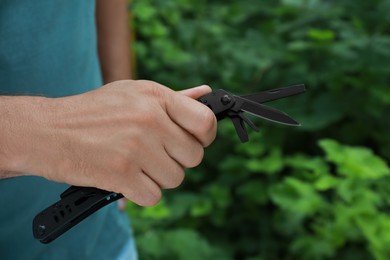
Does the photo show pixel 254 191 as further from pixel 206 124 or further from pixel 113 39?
pixel 206 124

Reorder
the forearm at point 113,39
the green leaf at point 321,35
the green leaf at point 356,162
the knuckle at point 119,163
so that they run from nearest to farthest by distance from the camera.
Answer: the knuckle at point 119,163 → the forearm at point 113,39 → the green leaf at point 356,162 → the green leaf at point 321,35

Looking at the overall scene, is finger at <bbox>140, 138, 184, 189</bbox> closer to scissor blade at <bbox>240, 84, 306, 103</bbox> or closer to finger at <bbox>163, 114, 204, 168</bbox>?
finger at <bbox>163, 114, 204, 168</bbox>

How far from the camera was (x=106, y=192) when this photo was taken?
2.02 ft

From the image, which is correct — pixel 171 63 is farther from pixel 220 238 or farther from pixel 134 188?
pixel 134 188

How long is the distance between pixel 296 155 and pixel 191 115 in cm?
101

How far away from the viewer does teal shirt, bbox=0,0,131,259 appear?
2.47ft

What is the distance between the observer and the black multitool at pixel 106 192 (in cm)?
61

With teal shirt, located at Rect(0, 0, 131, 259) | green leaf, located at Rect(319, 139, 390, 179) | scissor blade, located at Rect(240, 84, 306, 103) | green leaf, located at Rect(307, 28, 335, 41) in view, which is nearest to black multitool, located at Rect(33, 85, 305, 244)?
scissor blade, located at Rect(240, 84, 306, 103)

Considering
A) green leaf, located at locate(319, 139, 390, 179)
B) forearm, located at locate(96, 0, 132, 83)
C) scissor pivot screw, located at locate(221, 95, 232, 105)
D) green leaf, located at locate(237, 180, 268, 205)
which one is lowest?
green leaf, located at locate(237, 180, 268, 205)

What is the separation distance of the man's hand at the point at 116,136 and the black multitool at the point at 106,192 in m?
0.03

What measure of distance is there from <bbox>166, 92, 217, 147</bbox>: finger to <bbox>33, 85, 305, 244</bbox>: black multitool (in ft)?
0.10

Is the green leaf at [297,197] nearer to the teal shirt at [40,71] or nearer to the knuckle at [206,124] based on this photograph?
the teal shirt at [40,71]

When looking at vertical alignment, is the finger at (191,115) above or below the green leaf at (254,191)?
above

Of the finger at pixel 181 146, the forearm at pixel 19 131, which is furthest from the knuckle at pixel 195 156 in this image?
the forearm at pixel 19 131
